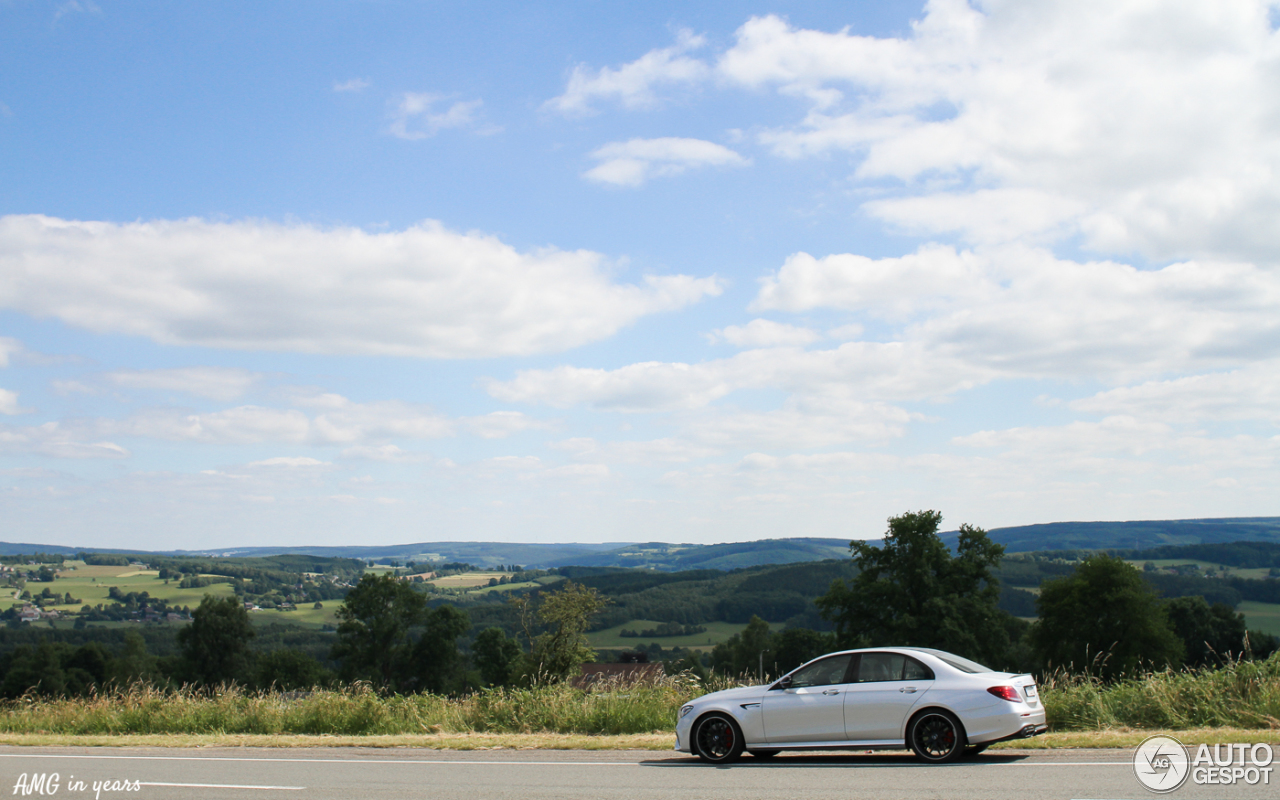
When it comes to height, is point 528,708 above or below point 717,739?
below

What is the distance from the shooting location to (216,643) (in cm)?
7662

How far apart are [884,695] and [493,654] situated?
233 feet

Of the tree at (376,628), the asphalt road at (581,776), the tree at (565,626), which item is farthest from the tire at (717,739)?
the tree at (376,628)

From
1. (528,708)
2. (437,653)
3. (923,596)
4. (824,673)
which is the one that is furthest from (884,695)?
(437,653)

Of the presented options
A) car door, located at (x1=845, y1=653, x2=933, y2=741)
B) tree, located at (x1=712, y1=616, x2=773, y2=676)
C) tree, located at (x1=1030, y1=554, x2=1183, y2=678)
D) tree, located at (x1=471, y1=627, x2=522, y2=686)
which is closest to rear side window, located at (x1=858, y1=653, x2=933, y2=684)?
car door, located at (x1=845, y1=653, x2=933, y2=741)

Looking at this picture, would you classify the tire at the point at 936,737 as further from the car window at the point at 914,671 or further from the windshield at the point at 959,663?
the windshield at the point at 959,663

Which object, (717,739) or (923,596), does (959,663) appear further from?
(923,596)

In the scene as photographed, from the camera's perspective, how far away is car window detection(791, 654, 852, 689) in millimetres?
11766

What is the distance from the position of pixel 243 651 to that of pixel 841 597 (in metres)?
54.8

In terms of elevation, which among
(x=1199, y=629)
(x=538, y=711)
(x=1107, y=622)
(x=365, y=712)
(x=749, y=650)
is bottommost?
(x=749, y=650)

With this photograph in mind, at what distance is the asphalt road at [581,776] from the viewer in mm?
9117

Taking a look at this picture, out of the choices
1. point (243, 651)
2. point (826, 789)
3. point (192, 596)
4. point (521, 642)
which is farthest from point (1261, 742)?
point (192, 596)

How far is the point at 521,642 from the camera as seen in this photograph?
77.4 m

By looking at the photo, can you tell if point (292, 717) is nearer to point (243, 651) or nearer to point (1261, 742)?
point (1261, 742)
